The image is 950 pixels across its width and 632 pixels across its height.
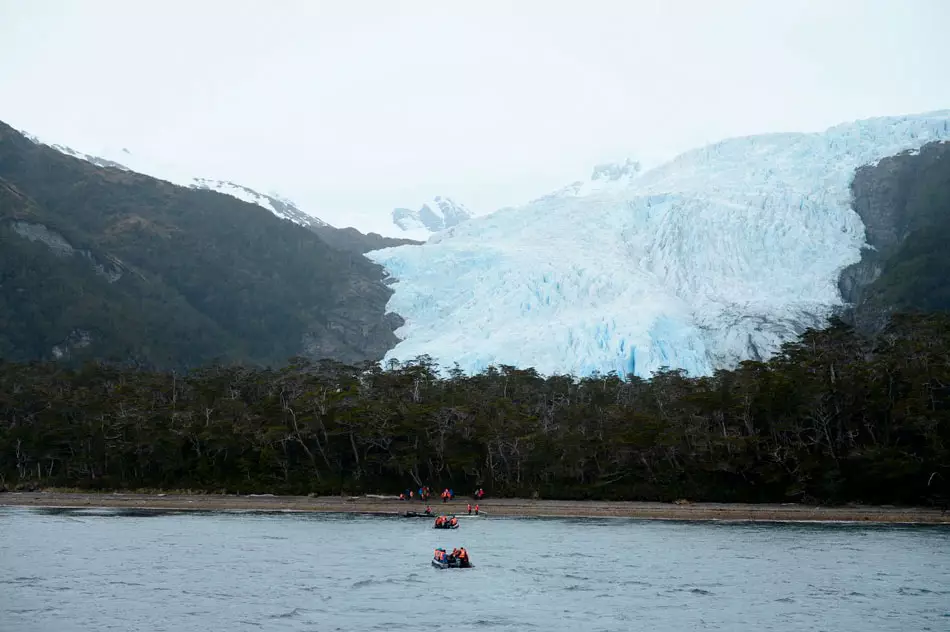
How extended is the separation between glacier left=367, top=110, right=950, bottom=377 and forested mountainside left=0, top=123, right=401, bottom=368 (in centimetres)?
1682

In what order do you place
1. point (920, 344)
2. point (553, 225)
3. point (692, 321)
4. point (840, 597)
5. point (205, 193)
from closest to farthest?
point (840, 597) → point (920, 344) → point (692, 321) → point (553, 225) → point (205, 193)

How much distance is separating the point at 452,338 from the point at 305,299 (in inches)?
1818

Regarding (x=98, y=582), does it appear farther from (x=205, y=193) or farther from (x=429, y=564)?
(x=205, y=193)

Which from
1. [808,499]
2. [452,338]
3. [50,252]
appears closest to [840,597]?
[808,499]

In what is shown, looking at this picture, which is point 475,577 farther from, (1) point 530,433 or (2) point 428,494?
(1) point 530,433

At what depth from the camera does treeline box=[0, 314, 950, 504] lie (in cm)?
6644

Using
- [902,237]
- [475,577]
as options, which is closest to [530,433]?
[475,577]

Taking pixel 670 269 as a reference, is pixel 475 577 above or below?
below

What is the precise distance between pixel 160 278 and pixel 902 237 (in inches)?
4660

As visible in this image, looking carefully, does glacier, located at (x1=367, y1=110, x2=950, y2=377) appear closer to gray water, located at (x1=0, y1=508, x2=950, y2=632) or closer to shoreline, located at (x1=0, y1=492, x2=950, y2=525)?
shoreline, located at (x1=0, y1=492, x2=950, y2=525)

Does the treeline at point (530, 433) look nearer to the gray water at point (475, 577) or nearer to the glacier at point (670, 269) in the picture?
the gray water at point (475, 577)

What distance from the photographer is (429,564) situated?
43.2 metres

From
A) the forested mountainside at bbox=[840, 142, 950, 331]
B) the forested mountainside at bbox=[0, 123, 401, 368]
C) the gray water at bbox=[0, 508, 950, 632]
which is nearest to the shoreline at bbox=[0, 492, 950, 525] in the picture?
the gray water at bbox=[0, 508, 950, 632]

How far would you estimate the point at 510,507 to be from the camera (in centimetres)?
6919
